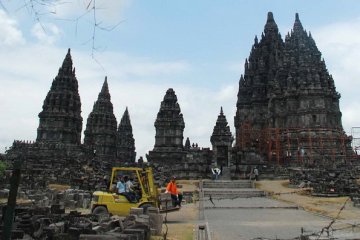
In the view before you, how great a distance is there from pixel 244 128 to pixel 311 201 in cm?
3308

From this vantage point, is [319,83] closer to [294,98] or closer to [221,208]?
[294,98]

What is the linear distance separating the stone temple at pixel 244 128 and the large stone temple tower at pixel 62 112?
16 centimetres

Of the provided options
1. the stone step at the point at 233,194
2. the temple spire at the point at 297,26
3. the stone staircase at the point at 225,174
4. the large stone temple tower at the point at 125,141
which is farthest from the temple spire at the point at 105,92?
the stone step at the point at 233,194

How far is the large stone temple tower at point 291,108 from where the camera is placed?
4434 cm

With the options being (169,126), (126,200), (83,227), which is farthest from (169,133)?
(83,227)

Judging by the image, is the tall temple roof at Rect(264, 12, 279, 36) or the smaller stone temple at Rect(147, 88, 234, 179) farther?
the tall temple roof at Rect(264, 12, 279, 36)

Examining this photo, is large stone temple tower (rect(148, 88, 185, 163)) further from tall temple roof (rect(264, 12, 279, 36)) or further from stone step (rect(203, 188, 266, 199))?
stone step (rect(203, 188, 266, 199))

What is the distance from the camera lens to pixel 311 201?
70.2 ft

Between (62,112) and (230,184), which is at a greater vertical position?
(62,112)

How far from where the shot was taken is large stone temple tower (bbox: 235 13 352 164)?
4434cm

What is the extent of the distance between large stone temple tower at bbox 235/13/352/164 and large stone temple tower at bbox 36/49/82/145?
28.6 m

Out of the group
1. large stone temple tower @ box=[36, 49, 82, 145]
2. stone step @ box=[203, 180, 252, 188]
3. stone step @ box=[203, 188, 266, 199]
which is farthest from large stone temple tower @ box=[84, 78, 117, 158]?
stone step @ box=[203, 188, 266, 199]

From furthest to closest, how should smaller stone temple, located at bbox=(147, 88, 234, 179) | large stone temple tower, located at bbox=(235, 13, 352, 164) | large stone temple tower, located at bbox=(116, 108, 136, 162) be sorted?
large stone temple tower, located at bbox=(116, 108, 136, 162)
smaller stone temple, located at bbox=(147, 88, 234, 179)
large stone temple tower, located at bbox=(235, 13, 352, 164)

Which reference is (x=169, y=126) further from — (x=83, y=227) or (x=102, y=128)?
(x=83, y=227)
